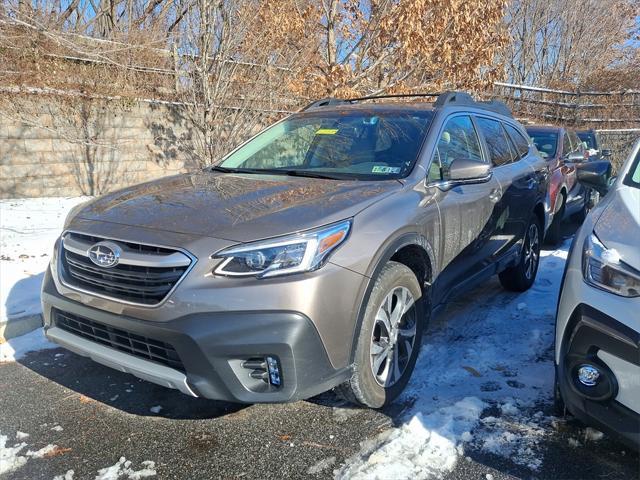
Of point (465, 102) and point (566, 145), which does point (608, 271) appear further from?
point (566, 145)

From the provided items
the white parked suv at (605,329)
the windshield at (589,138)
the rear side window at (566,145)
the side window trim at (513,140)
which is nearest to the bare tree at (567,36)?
the windshield at (589,138)

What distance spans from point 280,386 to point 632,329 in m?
1.50

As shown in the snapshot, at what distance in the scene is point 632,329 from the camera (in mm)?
2094

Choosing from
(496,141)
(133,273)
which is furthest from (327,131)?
(133,273)

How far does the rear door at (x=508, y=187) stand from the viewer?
4422 mm

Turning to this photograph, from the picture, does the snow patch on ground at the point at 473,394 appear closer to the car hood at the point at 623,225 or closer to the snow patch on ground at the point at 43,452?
the car hood at the point at 623,225

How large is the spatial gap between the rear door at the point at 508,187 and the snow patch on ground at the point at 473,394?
0.60m

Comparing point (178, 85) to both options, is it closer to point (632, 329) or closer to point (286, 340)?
point (286, 340)

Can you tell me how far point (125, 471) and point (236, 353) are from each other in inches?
33.3

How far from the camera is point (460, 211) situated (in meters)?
3.68

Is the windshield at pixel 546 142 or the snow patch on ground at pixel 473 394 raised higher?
the windshield at pixel 546 142

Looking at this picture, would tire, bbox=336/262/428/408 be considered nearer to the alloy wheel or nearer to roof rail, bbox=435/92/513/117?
the alloy wheel

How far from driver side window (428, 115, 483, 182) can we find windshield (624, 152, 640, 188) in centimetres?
106

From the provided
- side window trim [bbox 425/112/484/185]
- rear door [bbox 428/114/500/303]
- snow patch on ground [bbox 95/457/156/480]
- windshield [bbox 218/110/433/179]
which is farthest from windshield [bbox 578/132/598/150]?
snow patch on ground [bbox 95/457/156/480]
